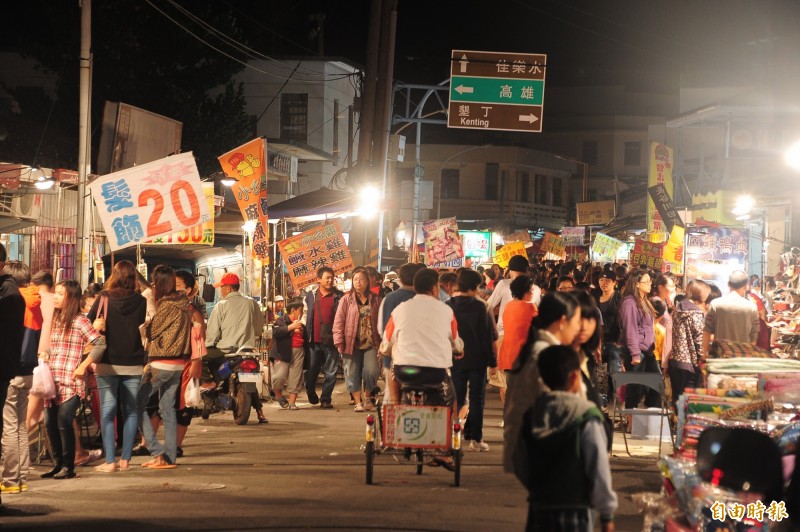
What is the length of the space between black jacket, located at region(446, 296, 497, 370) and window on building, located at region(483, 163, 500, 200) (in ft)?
195

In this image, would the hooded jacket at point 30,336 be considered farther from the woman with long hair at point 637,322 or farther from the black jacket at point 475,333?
the woman with long hair at point 637,322

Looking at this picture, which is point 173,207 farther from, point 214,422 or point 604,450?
point 604,450

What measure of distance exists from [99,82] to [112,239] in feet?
83.6

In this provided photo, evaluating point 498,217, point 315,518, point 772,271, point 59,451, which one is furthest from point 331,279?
point 498,217

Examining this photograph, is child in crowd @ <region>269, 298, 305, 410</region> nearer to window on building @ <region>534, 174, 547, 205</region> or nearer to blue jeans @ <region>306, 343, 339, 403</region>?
blue jeans @ <region>306, 343, 339, 403</region>

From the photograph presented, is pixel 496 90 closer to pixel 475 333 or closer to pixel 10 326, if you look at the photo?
pixel 475 333

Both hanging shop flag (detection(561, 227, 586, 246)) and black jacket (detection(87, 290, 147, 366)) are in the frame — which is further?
hanging shop flag (detection(561, 227, 586, 246))

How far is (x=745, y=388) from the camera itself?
854 centimetres

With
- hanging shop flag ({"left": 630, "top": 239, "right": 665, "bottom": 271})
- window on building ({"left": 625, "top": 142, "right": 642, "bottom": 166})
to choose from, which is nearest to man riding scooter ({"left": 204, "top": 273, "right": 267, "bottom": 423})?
hanging shop flag ({"left": 630, "top": 239, "right": 665, "bottom": 271})

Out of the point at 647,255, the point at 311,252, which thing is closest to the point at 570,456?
the point at 311,252

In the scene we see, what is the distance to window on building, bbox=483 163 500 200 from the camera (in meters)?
70.8

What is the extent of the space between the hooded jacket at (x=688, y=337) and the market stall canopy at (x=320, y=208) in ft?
27.8

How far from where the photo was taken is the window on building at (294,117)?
5050cm

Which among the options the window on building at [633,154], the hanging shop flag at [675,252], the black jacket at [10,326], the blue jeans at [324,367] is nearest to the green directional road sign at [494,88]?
the hanging shop flag at [675,252]
